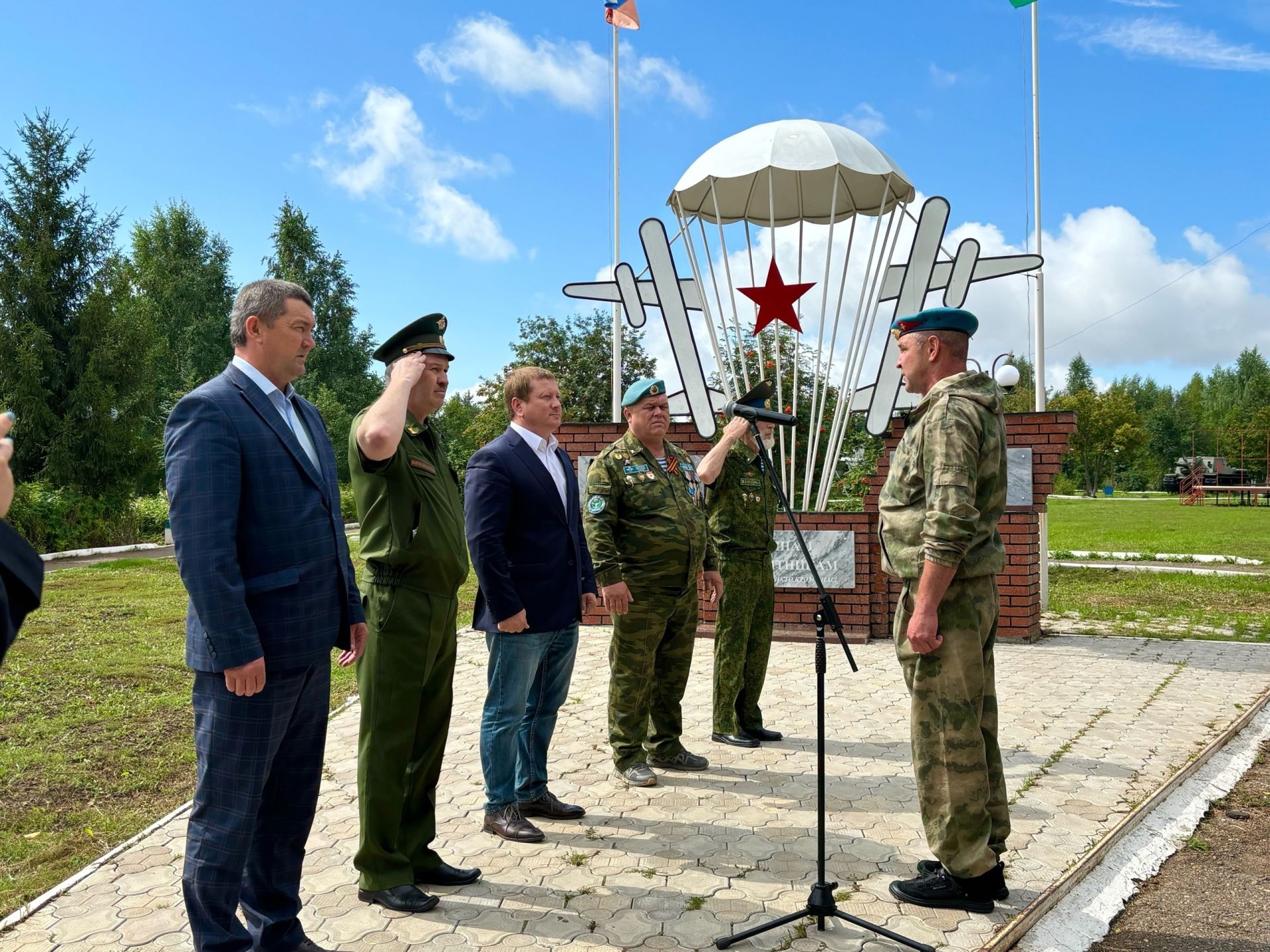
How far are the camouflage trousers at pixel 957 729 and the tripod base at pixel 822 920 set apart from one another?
0.38m

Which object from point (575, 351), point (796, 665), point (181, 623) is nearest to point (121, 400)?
point (575, 351)

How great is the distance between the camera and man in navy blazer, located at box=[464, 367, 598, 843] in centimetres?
363

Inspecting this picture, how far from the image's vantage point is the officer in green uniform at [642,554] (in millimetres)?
4352

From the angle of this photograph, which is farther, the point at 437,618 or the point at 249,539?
the point at 437,618

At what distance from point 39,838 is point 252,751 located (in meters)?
2.17

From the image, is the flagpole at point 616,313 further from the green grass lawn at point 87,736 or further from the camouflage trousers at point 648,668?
the camouflage trousers at point 648,668

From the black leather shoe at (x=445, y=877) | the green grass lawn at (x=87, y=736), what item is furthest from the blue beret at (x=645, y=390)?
the green grass lawn at (x=87, y=736)

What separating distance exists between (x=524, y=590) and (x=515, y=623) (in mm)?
218

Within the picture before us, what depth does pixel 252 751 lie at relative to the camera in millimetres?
2447

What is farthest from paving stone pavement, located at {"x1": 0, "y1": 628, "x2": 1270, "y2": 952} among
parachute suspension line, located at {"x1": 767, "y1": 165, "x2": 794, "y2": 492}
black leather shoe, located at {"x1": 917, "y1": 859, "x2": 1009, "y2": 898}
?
parachute suspension line, located at {"x1": 767, "y1": 165, "x2": 794, "y2": 492}

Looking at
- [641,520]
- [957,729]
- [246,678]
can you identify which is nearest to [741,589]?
[641,520]

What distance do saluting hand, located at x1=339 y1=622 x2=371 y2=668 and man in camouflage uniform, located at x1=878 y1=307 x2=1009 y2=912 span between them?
5.84 feet

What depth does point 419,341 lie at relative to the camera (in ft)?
10.4

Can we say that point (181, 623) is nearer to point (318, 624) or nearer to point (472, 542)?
point (472, 542)
